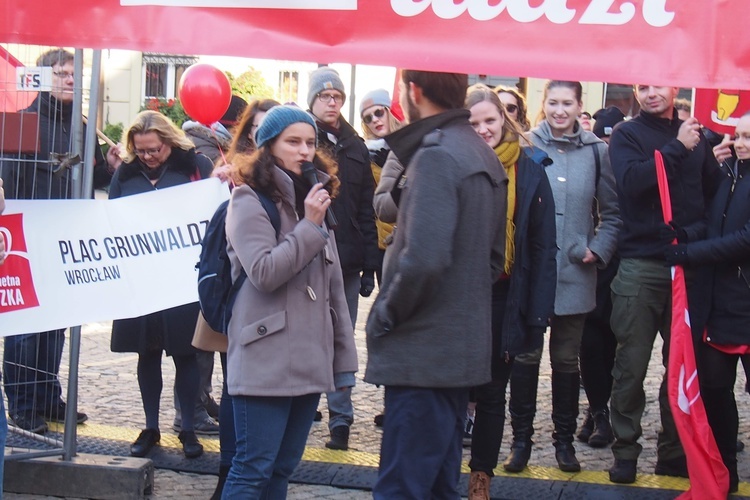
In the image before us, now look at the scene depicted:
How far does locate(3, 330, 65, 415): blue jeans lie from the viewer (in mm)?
5664

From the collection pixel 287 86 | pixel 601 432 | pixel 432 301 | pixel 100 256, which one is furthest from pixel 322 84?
pixel 287 86

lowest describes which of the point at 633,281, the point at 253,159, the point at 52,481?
the point at 52,481

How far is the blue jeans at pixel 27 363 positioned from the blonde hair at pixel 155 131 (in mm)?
1062

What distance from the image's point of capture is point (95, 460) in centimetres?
514

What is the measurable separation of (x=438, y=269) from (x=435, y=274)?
0.02 meters

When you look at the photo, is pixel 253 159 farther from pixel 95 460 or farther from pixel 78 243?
pixel 95 460

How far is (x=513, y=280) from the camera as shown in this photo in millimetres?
4824

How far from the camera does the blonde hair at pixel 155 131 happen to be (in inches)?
227

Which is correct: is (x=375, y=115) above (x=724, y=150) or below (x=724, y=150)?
above

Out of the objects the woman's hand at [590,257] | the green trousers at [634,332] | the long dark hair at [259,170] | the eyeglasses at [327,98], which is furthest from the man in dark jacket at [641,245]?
the long dark hair at [259,170]

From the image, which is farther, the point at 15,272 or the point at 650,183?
the point at 650,183

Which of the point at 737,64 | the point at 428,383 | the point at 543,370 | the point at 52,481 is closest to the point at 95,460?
the point at 52,481

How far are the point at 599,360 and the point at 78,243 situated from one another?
2971mm

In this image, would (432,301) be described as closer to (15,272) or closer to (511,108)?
(15,272)
